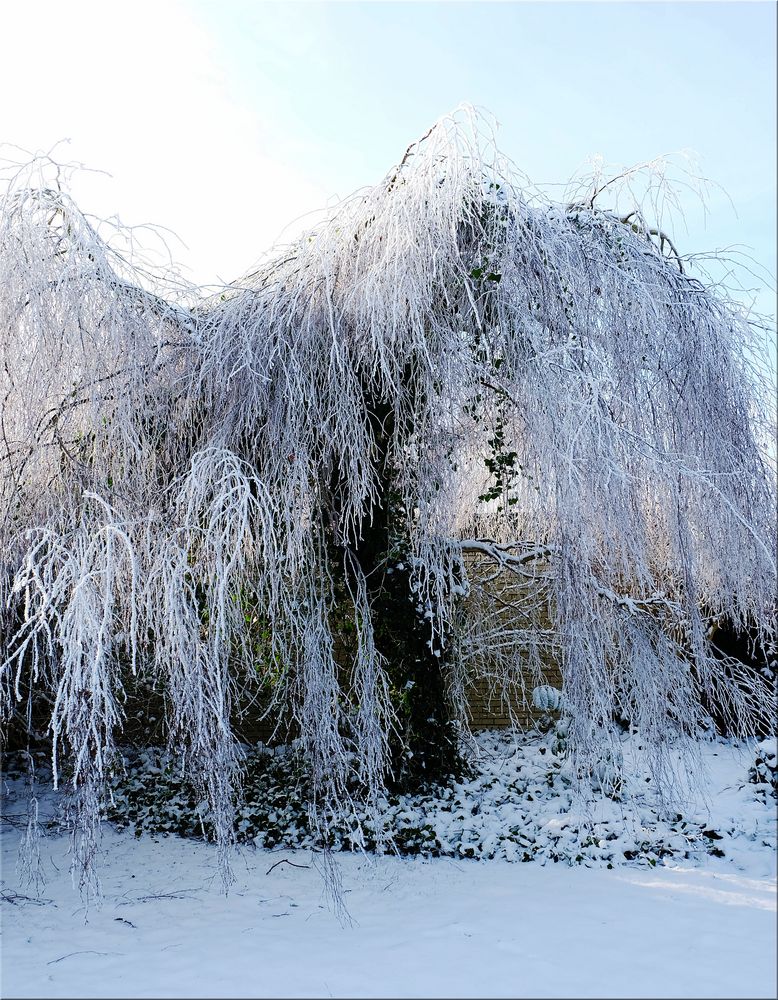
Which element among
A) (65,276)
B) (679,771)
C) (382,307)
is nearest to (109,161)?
(65,276)

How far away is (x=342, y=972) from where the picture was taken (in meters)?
3.20

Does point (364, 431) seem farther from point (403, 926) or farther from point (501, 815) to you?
point (501, 815)

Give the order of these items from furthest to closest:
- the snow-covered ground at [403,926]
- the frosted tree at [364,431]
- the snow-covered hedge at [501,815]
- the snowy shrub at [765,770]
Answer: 1. the snowy shrub at [765,770]
2. the snow-covered hedge at [501,815]
3. the frosted tree at [364,431]
4. the snow-covered ground at [403,926]

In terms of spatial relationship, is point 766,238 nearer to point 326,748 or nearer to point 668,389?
point 668,389

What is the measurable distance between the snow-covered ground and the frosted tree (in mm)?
470

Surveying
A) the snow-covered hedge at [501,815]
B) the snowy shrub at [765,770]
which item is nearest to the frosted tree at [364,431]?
the snow-covered hedge at [501,815]

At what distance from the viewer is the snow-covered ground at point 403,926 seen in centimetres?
303

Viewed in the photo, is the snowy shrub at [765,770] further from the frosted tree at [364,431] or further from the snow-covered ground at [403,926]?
the frosted tree at [364,431]

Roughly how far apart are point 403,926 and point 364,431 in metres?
2.23

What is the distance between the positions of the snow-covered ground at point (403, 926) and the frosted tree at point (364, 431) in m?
0.47

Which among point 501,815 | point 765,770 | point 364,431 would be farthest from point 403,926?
point 765,770

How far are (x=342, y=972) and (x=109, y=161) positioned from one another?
3.80 meters

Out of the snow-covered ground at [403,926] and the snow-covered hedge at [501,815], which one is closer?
the snow-covered ground at [403,926]

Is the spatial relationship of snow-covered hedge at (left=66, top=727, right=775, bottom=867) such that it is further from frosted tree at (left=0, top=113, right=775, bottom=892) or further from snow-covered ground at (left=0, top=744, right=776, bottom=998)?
frosted tree at (left=0, top=113, right=775, bottom=892)
